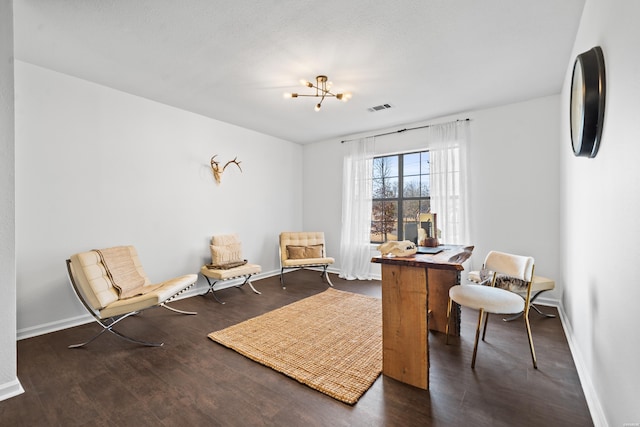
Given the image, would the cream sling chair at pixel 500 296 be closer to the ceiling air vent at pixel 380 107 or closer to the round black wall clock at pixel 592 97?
→ the round black wall clock at pixel 592 97

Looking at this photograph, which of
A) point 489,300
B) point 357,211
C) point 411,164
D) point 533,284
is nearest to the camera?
point 489,300

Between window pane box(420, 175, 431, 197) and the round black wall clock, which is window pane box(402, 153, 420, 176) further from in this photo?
the round black wall clock

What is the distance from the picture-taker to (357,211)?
205 inches

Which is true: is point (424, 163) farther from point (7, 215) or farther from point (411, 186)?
point (7, 215)

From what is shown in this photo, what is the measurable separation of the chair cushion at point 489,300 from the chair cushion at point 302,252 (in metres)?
2.90

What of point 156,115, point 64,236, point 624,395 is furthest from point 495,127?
Result: point 64,236

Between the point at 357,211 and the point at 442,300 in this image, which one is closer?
the point at 442,300

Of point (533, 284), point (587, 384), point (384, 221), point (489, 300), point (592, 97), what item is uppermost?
point (592, 97)

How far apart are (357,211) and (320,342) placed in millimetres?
2984

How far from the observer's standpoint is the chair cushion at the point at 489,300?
2.06 m

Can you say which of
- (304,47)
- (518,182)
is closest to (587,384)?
(518,182)

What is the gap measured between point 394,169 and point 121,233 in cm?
424

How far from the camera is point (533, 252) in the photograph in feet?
12.0

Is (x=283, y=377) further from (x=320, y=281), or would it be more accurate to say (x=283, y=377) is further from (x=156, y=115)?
(x=156, y=115)
